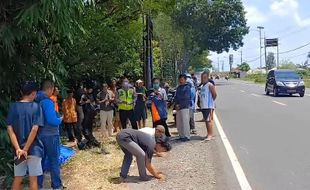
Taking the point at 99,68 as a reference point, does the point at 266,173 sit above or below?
below

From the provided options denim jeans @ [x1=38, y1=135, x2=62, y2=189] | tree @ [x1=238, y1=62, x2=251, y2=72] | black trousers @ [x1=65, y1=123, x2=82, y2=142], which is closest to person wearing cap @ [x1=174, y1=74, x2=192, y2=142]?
black trousers @ [x1=65, y1=123, x2=82, y2=142]

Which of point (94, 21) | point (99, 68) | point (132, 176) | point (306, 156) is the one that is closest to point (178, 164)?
point (132, 176)

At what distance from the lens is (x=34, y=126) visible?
21.5 feet

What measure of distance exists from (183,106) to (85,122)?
2.51 m

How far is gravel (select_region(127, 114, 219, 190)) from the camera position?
8.09 metres

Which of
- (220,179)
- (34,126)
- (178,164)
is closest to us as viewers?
(34,126)

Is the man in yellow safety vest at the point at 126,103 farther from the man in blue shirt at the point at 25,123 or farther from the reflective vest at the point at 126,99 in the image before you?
the man in blue shirt at the point at 25,123

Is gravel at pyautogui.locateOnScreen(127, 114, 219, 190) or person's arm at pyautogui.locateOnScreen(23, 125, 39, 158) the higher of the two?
person's arm at pyautogui.locateOnScreen(23, 125, 39, 158)

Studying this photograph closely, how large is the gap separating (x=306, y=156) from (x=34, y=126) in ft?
19.7

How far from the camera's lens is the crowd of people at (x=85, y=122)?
6582mm

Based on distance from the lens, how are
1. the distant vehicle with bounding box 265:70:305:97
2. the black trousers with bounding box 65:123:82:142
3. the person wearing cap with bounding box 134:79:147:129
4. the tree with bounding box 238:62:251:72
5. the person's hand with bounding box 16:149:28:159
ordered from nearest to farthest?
the person's hand with bounding box 16:149:28:159, the black trousers with bounding box 65:123:82:142, the person wearing cap with bounding box 134:79:147:129, the distant vehicle with bounding box 265:70:305:97, the tree with bounding box 238:62:251:72

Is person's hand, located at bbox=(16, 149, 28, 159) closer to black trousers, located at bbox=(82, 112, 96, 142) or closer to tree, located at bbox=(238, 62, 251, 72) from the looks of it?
black trousers, located at bbox=(82, 112, 96, 142)

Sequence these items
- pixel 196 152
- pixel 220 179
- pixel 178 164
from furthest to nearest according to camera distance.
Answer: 1. pixel 196 152
2. pixel 178 164
3. pixel 220 179

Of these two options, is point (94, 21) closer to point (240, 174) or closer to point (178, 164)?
point (178, 164)
